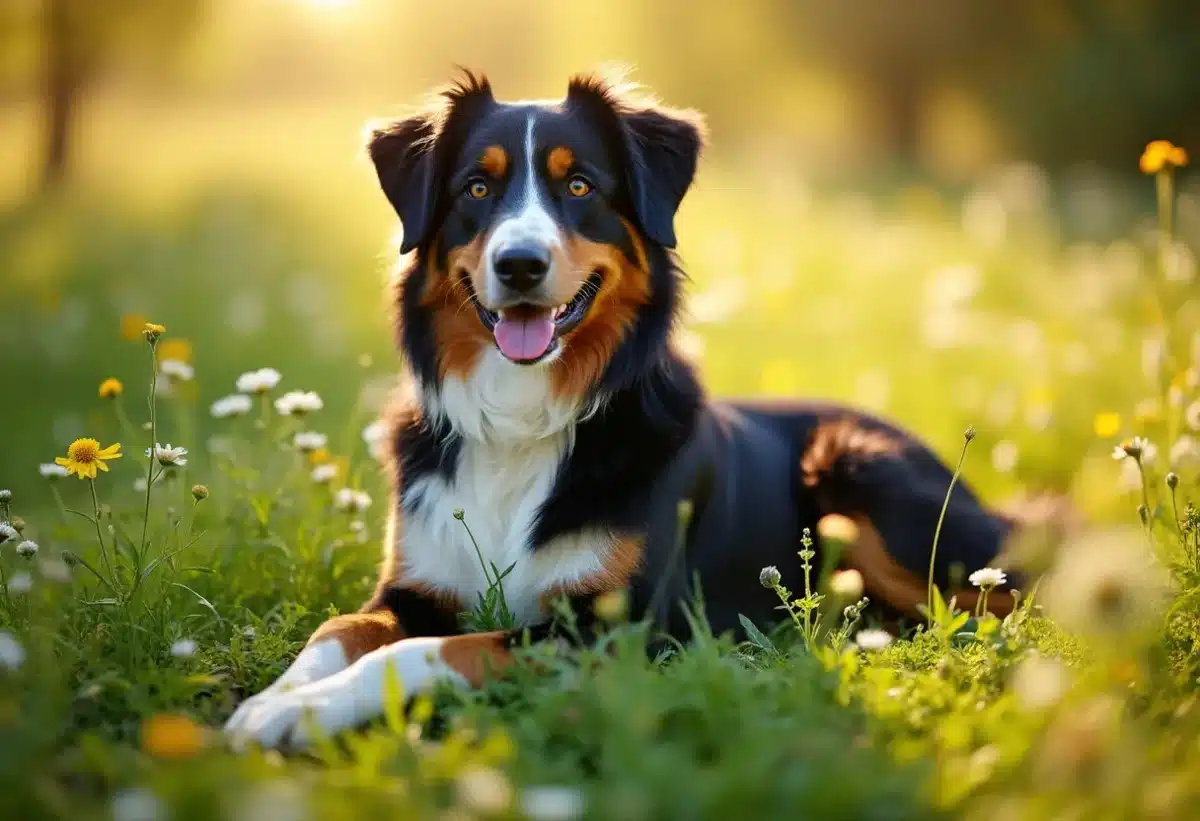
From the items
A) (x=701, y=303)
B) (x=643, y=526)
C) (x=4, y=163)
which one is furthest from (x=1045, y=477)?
(x=4, y=163)

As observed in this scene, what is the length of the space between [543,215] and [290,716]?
5.71ft

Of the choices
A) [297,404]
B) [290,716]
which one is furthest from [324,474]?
[290,716]

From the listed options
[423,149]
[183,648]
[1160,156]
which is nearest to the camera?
[183,648]

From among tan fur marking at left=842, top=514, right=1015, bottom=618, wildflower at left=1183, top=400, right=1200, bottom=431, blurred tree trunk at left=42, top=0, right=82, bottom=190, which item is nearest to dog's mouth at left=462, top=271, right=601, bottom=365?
tan fur marking at left=842, top=514, right=1015, bottom=618

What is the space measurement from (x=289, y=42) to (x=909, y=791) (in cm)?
1800

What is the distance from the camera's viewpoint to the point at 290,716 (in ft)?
9.82

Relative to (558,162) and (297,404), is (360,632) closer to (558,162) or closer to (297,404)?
(297,404)

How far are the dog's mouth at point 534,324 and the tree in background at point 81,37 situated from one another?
9538mm

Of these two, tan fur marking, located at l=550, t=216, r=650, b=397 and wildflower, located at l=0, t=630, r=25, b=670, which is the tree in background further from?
wildflower, located at l=0, t=630, r=25, b=670

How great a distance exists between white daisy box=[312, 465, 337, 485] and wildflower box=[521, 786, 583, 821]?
103 inches

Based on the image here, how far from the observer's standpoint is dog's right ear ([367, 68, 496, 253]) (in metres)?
4.14

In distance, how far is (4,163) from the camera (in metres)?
13.0

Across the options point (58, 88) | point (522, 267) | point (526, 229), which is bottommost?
point (522, 267)

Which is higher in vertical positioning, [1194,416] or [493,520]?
[1194,416]
